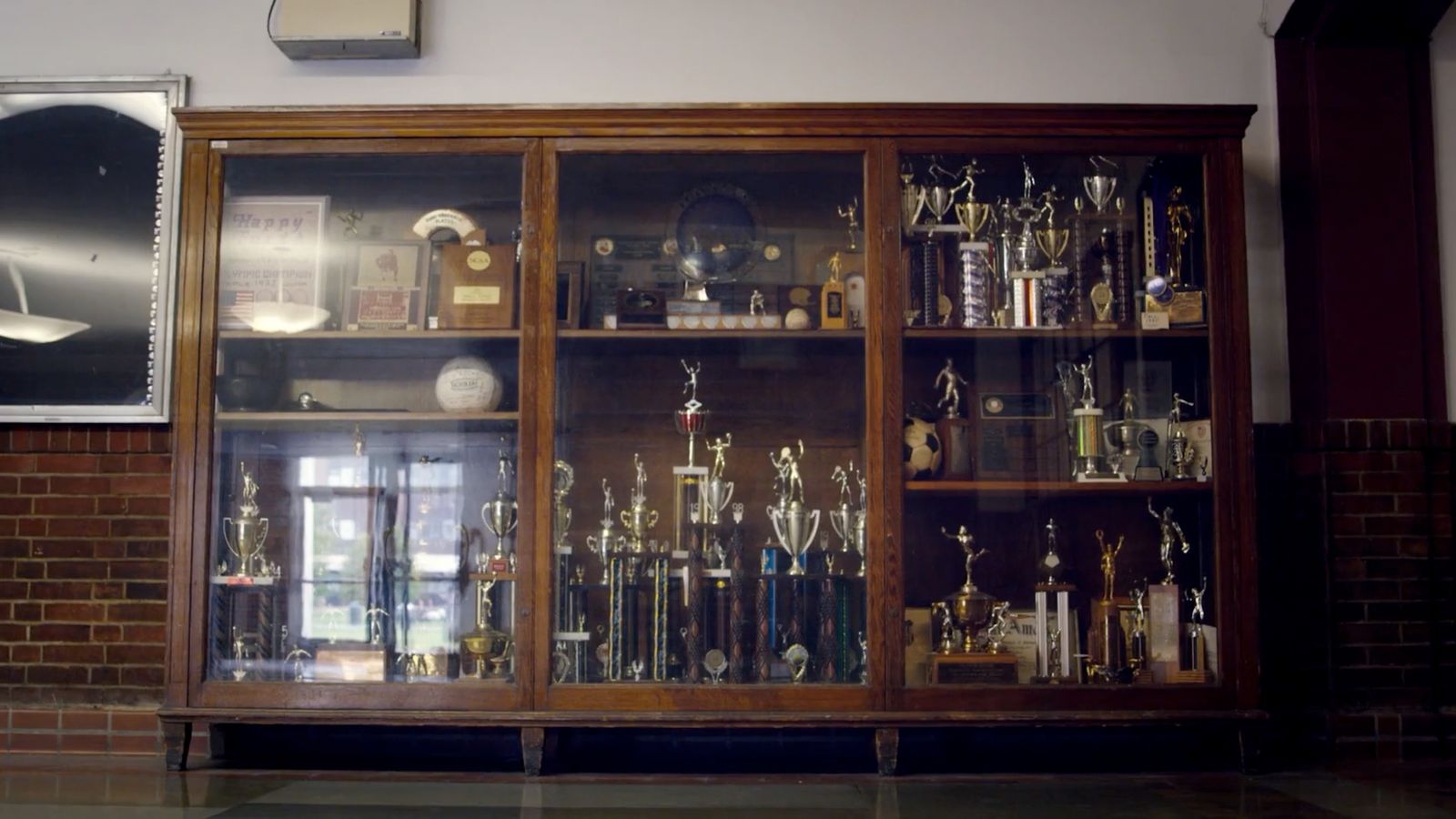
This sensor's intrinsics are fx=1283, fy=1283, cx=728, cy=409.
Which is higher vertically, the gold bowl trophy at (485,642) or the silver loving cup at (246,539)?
the silver loving cup at (246,539)

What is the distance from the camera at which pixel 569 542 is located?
140 inches

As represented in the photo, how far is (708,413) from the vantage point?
3.72 metres

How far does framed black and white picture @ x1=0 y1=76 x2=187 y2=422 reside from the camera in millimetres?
4000

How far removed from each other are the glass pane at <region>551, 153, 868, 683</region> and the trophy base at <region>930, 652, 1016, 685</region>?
237 mm

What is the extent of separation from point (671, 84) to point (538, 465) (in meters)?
1.37

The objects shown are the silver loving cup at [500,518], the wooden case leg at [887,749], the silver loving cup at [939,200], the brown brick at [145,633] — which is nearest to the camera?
the wooden case leg at [887,749]

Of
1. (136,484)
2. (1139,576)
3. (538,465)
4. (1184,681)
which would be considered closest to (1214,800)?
(1184,681)

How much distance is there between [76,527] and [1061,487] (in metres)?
2.98

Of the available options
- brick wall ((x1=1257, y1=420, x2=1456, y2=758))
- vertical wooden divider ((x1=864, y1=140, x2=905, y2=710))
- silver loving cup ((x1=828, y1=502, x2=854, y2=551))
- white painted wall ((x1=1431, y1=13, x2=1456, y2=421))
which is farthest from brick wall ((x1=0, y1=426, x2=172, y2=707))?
white painted wall ((x1=1431, y1=13, x2=1456, y2=421))

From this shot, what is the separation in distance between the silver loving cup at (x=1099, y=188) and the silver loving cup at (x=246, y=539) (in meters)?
2.52

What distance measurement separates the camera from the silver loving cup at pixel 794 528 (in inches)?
143

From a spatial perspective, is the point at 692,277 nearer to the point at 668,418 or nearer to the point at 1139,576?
the point at 668,418

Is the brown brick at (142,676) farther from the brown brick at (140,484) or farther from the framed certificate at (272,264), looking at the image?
the framed certificate at (272,264)

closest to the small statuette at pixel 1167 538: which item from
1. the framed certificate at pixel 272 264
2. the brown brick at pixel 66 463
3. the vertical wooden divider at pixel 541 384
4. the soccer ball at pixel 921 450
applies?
the soccer ball at pixel 921 450
